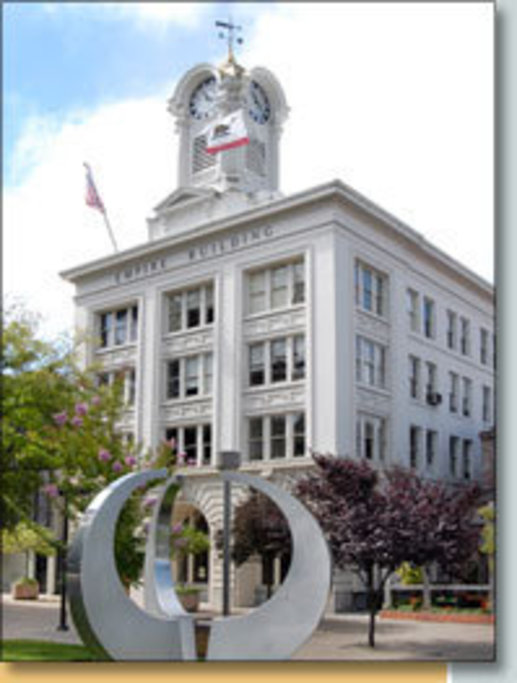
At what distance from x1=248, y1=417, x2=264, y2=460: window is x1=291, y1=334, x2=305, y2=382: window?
86 centimetres

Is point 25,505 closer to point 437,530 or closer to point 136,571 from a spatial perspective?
point 136,571

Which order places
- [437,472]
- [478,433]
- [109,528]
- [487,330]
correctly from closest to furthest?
[109,528] → [487,330] → [478,433] → [437,472]

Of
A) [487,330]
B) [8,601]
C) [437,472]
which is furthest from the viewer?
[8,601]

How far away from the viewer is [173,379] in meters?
14.5

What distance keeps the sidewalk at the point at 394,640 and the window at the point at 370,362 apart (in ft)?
9.49

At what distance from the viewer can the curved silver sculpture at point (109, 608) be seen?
24.6 ft

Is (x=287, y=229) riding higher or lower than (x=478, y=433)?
higher

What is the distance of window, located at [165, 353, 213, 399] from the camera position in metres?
14.3

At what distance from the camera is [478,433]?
11.0 m

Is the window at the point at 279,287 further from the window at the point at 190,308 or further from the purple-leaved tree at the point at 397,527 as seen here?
the purple-leaved tree at the point at 397,527

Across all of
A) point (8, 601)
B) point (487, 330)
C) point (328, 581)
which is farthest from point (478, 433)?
point (8, 601)

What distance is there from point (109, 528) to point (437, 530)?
4.76m

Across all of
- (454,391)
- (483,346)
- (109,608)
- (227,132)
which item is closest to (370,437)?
(454,391)

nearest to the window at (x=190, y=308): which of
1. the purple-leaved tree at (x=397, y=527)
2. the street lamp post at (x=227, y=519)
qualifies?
the street lamp post at (x=227, y=519)
